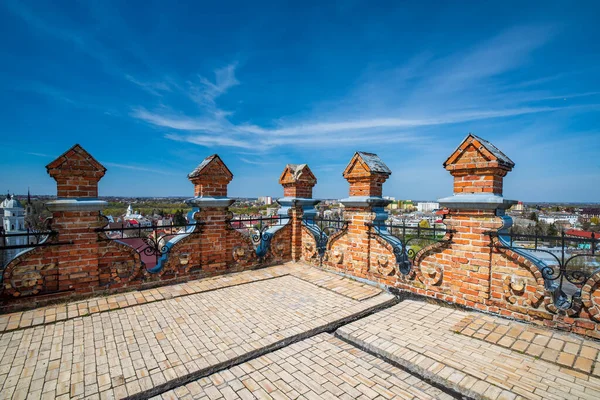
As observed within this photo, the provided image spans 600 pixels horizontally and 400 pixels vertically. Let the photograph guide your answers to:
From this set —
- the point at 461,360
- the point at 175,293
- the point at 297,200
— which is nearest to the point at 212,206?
the point at 175,293

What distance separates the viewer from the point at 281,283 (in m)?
5.56

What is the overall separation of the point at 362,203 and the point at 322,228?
152cm

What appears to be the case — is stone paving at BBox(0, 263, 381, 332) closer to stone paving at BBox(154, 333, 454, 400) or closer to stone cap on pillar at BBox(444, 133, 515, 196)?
stone paving at BBox(154, 333, 454, 400)

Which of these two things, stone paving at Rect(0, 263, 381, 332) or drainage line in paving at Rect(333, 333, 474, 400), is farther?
stone paving at Rect(0, 263, 381, 332)

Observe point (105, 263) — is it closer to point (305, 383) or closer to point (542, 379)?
point (305, 383)

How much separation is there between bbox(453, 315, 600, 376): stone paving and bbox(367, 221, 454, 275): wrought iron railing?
117cm

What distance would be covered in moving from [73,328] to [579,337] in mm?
6056

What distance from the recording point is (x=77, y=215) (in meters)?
4.45

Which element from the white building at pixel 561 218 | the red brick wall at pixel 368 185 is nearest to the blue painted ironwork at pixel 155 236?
the red brick wall at pixel 368 185

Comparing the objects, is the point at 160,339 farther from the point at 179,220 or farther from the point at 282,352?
the point at 179,220

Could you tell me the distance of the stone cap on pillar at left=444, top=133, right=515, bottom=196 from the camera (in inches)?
161

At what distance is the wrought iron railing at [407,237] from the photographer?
4.54 m

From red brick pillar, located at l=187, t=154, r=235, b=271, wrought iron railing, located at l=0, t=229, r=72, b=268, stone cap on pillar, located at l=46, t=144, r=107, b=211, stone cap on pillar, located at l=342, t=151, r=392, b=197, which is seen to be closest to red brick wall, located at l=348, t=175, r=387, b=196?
stone cap on pillar, located at l=342, t=151, r=392, b=197

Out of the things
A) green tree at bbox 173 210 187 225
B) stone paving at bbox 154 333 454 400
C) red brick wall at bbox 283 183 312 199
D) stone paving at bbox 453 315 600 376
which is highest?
red brick wall at bbox 283 183 312 199
